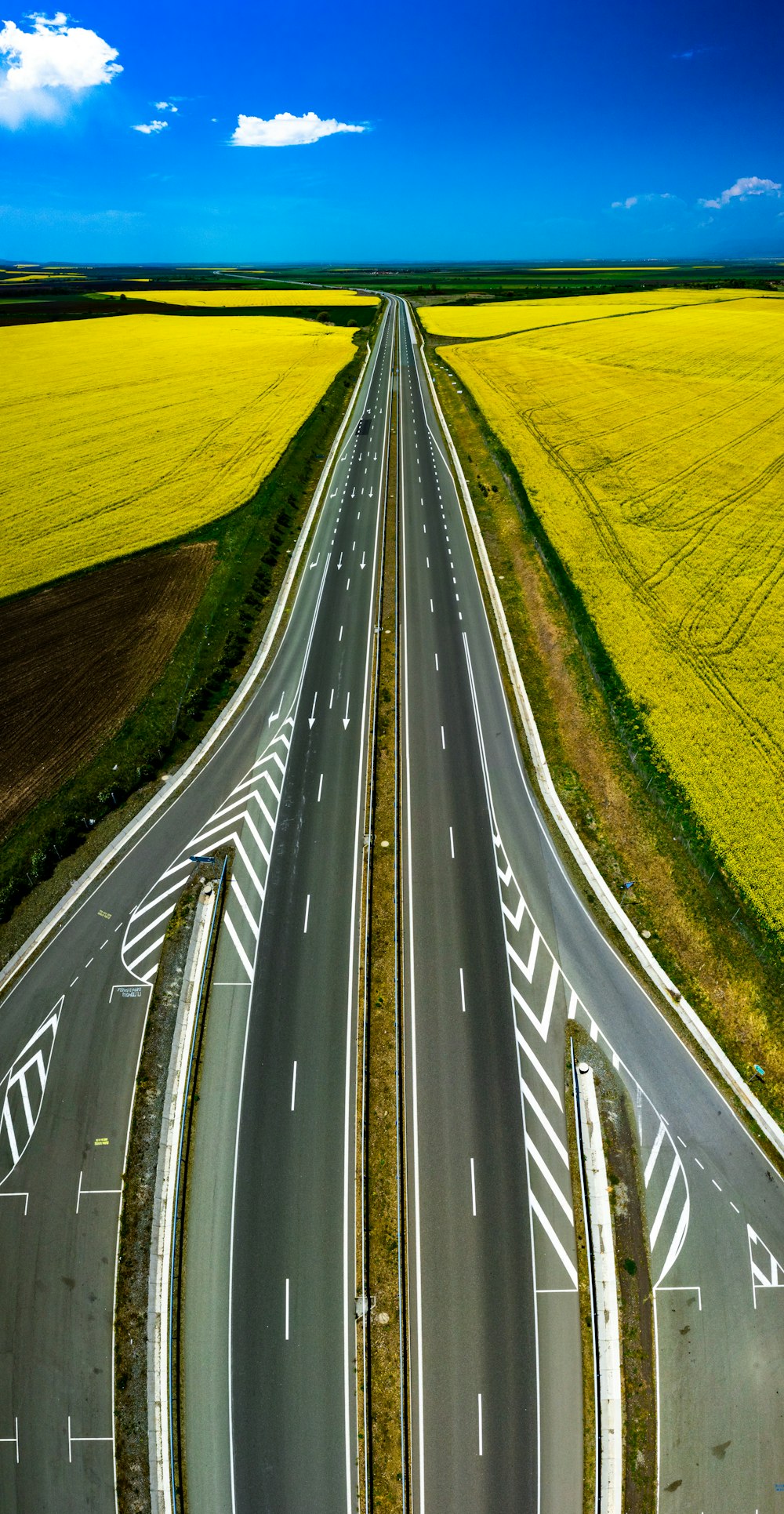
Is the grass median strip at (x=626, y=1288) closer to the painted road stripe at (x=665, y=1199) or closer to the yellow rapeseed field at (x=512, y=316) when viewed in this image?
the painted road stripe at (x=665, y=1199)

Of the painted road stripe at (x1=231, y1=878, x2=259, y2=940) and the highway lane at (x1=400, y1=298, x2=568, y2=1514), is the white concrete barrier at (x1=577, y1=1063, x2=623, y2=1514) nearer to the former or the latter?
the highway lane at (x1=400, y1=298, x2=568, y2=1514)

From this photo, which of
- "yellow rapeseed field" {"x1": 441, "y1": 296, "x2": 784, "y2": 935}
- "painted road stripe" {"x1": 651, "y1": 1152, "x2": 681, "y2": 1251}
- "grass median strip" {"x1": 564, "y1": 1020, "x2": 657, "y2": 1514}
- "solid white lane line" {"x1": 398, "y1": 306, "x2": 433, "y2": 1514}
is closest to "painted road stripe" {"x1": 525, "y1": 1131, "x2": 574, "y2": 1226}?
"grass median strip" {"x1": 564, "y1": 1020, "x2": 657, "y2": 1514}

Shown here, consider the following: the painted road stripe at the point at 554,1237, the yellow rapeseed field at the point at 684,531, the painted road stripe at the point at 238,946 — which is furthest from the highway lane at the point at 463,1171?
the yellow rapeseed field at the point at 684,531

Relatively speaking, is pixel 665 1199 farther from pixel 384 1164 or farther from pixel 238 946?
pixel 238 946

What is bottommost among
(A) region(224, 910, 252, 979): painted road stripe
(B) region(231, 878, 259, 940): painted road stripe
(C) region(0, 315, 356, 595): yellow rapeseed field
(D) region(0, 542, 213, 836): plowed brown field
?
(A) region(224, 910, 252, 979): painted road stripe

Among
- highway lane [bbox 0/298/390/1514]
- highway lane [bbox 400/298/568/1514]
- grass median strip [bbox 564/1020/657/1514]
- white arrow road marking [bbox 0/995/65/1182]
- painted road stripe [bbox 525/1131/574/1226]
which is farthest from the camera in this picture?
white arrow road marking [bbox 0/995/65/1182]

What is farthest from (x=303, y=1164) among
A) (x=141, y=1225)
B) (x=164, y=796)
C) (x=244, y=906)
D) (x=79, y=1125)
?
(x=164, y=796)
